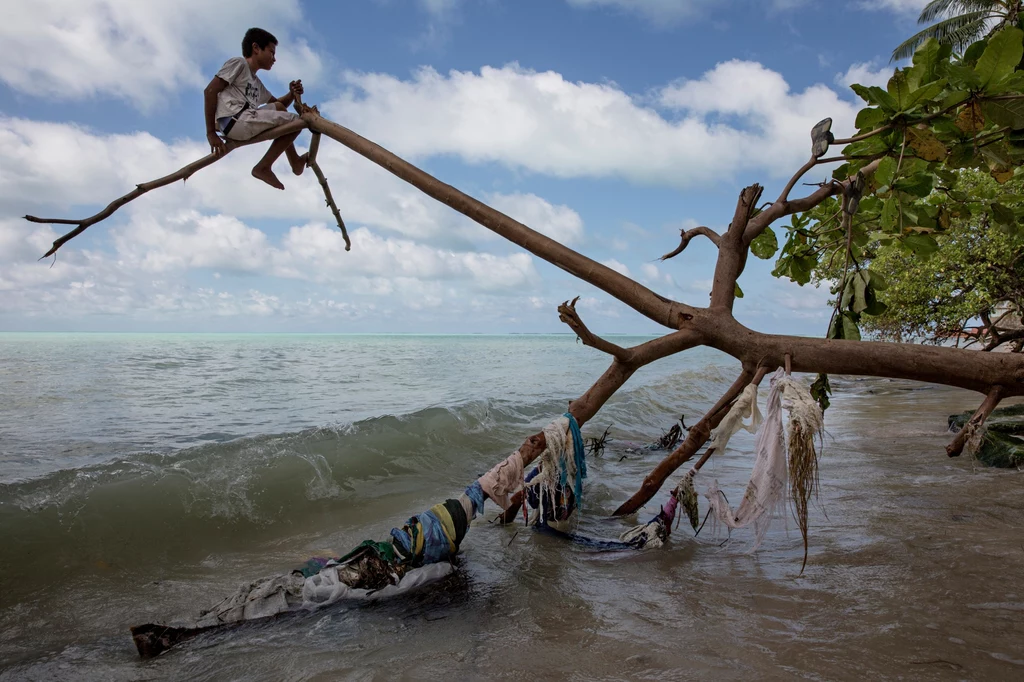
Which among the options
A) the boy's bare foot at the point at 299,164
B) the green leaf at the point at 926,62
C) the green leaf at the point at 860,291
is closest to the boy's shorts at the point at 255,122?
the boy's bare foot at the point at 299,164

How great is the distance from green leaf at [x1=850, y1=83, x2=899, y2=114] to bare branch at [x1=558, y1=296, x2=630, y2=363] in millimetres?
1678

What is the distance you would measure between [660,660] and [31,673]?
2779mm

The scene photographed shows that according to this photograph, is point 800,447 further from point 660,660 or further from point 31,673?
point 31,673

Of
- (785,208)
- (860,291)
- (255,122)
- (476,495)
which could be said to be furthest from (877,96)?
(255,122)

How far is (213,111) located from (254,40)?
2.36ft

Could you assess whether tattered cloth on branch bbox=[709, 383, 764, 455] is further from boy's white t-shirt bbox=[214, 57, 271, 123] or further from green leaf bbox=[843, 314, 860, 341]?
boy's white t-shirt bbox=[214, 57, 271, 123]

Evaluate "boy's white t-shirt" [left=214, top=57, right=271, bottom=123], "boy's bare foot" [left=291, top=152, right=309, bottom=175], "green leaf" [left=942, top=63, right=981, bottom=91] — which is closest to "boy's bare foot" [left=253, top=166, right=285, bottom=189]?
"boy's bare foot" [left=291, top=152, right=309, bottom=175]

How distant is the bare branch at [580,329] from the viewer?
10.1ft

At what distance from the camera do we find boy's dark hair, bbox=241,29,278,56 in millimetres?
4215

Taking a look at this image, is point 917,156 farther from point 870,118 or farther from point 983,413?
point 983,413

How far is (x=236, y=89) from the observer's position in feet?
12.8

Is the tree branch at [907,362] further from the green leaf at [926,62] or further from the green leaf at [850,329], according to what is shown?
the green leaf at [926,62]

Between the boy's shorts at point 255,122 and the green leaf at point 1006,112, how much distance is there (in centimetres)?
381

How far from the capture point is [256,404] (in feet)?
36.9
